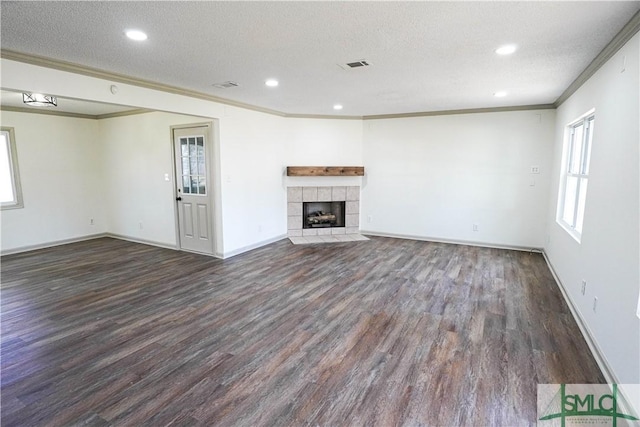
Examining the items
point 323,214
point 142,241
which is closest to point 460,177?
point 323,214

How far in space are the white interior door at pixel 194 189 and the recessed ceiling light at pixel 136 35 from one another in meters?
2.58

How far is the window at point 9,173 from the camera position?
18.3 ft

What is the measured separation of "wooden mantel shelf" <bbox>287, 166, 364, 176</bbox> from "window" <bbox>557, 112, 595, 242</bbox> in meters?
3.45

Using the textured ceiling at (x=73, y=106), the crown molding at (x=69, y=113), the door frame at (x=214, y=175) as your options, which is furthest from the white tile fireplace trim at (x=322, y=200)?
the textured ceiling at (x=73, y=106)

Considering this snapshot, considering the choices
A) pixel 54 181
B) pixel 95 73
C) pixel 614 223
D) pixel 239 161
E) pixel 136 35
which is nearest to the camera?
pixel 614 223

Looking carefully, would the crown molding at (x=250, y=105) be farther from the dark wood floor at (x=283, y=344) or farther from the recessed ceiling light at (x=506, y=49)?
the dark wood floor at (x=283, y=344)

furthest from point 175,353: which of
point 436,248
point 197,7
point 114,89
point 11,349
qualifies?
point 436,248

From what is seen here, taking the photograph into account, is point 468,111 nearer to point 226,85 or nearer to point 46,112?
point 226,85

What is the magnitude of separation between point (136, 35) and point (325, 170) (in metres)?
4.43

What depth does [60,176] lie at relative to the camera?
6.28m

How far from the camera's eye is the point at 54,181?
20.4 feet

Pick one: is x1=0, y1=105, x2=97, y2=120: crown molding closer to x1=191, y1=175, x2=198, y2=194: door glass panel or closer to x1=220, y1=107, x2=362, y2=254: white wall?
x1=191, y1=175, x2=198, y2=194: door glass panel

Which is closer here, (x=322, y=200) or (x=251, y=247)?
(x=251, y=247)

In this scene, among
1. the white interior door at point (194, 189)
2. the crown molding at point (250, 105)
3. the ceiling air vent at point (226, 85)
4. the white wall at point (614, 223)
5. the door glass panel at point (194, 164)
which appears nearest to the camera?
the white wall at point (614, 223)
